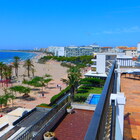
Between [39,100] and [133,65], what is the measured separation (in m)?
17.6

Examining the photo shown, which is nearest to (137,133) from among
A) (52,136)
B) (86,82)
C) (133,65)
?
(52,136)

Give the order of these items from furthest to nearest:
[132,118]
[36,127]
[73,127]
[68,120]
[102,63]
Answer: [102,63] < [68,120] < [73,127] < [36,127] < [132,118]

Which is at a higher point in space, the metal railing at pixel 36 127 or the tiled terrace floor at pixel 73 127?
the metal railing at pixel 36 127

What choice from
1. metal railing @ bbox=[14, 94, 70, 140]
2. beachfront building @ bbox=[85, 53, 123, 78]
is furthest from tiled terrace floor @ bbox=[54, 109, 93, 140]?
beachfront building @ bbox=[85, 53, 123, 78]

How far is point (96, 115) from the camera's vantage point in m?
1.56

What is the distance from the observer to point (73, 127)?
6.61 meters

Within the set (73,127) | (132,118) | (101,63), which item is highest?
(101,63)

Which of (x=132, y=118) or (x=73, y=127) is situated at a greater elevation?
(x=132, y=118)

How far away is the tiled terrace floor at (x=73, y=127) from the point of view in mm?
6015

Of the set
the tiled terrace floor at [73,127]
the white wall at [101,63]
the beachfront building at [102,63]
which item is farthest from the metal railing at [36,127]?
the white wall at [101,63]

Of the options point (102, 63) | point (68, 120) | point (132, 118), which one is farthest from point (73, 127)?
point (102, 63)

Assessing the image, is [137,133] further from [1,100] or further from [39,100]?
[39,100]

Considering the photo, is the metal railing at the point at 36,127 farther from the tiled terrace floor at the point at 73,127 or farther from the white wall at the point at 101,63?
the white wall at the point at 101,63

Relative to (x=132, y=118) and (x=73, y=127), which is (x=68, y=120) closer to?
(x=73, y=127)
